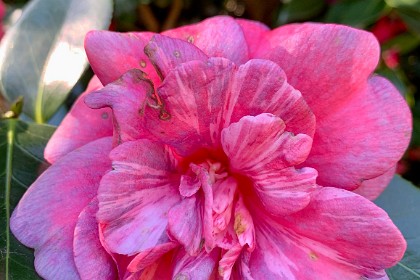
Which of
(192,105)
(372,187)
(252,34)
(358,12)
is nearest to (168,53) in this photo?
(192,105)

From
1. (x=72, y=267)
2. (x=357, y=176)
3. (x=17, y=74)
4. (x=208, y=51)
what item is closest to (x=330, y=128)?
(x=357, y=176)

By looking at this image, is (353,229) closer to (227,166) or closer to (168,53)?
(227,166)

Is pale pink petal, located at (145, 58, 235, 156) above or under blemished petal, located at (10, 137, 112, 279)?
above

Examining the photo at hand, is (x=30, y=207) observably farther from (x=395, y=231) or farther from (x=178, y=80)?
(x=395, y=231)

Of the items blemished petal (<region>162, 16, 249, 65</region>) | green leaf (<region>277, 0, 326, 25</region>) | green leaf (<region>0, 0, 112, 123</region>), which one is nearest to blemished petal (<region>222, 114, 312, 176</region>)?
blemished petal (<region>162, 16, 249, 65</region>)

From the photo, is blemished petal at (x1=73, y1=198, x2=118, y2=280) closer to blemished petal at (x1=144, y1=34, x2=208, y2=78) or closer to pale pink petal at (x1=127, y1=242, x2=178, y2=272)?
pale pink petal at (x1=127, y1=242, x2=178, y2=272)

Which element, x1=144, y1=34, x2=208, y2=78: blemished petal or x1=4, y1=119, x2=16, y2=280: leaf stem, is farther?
x1=4, y1=119, x2=16, y2=280: leaf stem
